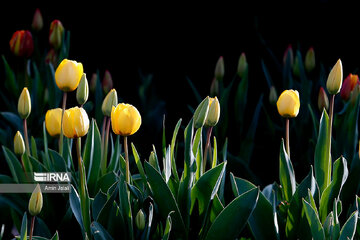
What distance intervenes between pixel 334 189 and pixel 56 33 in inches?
52.8

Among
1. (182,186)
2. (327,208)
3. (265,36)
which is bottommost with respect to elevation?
(327,208)

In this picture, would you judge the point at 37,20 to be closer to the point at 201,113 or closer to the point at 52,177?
the point at 52,177

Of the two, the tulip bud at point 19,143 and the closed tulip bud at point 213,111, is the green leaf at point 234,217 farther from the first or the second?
the tulip bud at point 19,143

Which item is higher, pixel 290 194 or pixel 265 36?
pixel 265 36

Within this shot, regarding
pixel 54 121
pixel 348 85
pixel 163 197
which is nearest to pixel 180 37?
pixel 348 85

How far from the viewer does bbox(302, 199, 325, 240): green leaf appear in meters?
1.37

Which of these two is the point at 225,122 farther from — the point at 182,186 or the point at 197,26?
the point at 197,26

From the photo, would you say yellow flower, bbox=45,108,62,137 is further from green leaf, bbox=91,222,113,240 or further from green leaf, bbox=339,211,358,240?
green leaf, bbox=339,211,358,240

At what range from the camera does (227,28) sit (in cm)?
332

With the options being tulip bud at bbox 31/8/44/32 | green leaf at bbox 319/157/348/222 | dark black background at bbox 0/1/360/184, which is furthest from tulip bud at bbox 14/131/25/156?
dark black background at bbox 0/1/360/184

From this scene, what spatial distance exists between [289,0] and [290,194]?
6.14ft

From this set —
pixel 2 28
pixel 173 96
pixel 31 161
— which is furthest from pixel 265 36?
pixel 31 161

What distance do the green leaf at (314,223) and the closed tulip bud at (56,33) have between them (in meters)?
1.39

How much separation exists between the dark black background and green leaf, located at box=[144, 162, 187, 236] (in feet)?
5.57
